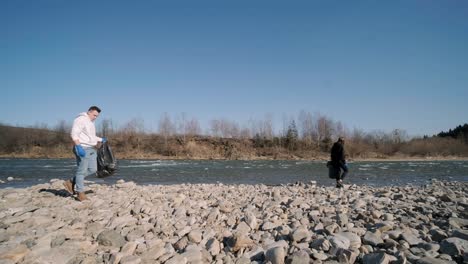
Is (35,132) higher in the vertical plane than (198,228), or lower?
higher

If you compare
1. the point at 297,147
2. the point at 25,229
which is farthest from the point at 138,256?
the point at 297,147

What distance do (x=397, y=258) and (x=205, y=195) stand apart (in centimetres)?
525

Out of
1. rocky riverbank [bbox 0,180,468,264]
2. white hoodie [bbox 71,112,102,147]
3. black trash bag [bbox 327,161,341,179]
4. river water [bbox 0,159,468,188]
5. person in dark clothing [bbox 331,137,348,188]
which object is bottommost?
river water [bbox 0,159,468,188]

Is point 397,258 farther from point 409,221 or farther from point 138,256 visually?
point 138,256

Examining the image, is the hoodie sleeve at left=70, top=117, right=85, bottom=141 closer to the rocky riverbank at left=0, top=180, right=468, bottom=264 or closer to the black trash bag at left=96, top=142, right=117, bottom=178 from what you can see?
the black trash bag at left=96, top=142, right=117, bottom=178

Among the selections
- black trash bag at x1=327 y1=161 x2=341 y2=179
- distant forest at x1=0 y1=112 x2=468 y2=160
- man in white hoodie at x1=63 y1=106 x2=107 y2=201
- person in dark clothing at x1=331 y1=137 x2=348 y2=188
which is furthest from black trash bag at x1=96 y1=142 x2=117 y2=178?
distant forest at x1=0 y1=112 x2=468 y2=160

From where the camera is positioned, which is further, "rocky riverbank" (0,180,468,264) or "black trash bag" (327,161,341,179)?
"black trash bag" (327,161,341,179)

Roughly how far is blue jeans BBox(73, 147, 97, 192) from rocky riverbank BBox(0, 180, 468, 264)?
37cm

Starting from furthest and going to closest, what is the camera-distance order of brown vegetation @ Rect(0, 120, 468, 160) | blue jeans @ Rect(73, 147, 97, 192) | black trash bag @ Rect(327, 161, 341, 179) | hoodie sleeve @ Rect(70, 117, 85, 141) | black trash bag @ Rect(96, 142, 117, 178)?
brown vegetation @ Rect(0, 120, 468, 160)
black trash bag @ Rect(327, 161, 341, 179)
black trash bag @ Rect(96, 142, 117, 178)
blue jeans @ Rect(73, 147, 97, 192)
hoodie sleeve @ Rect(70, 117, 85, 141)

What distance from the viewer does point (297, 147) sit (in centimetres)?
6575

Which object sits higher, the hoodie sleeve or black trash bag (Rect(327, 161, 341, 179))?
the hoodie sleeve

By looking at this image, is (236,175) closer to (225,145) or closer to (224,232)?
(224,232)

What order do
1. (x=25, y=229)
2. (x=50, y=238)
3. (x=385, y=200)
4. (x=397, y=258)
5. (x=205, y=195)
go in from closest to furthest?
(x=397, y=258), (x=50, y=238), (x=25, y=229), (x=385, y=200), (x=205, y=195)

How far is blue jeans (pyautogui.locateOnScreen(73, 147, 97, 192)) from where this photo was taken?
6191 mm
